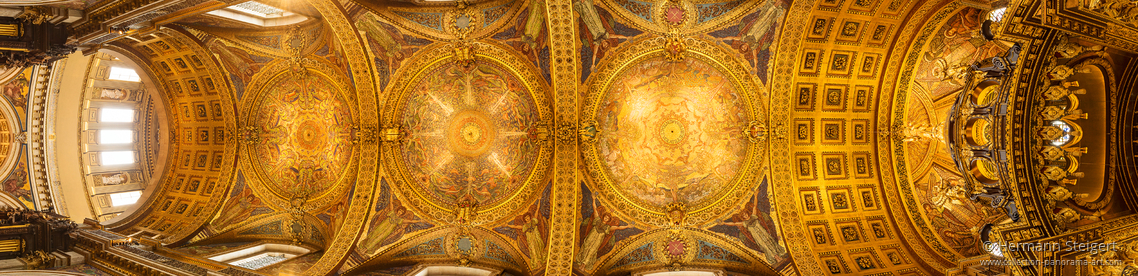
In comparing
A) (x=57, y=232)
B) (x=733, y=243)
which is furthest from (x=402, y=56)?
(x=733, y=243)

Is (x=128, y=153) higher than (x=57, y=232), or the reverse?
(x=128, y=153)

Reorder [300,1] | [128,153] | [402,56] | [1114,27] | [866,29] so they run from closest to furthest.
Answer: [1114,27], [866,29], [300,1], [402,56], [128,153]

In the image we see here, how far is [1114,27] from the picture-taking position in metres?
7.24

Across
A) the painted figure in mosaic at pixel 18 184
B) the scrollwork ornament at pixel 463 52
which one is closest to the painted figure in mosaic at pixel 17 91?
the painted figure in mosaic at pixel 18 184

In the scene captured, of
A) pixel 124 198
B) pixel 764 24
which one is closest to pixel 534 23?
pixel 764 24

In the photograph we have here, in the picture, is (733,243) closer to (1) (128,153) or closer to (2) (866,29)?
(2) (866,29)

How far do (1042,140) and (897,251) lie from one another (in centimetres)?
598

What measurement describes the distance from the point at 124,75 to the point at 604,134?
18.5 metres

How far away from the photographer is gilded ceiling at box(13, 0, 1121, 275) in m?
12.9

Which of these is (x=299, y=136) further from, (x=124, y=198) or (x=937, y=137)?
(x=937, y=137)

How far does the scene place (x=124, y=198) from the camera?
1727cm

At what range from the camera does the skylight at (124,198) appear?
55.6 ft

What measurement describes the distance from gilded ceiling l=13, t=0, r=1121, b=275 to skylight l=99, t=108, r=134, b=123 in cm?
313

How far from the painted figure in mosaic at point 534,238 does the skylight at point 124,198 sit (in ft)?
49.6
